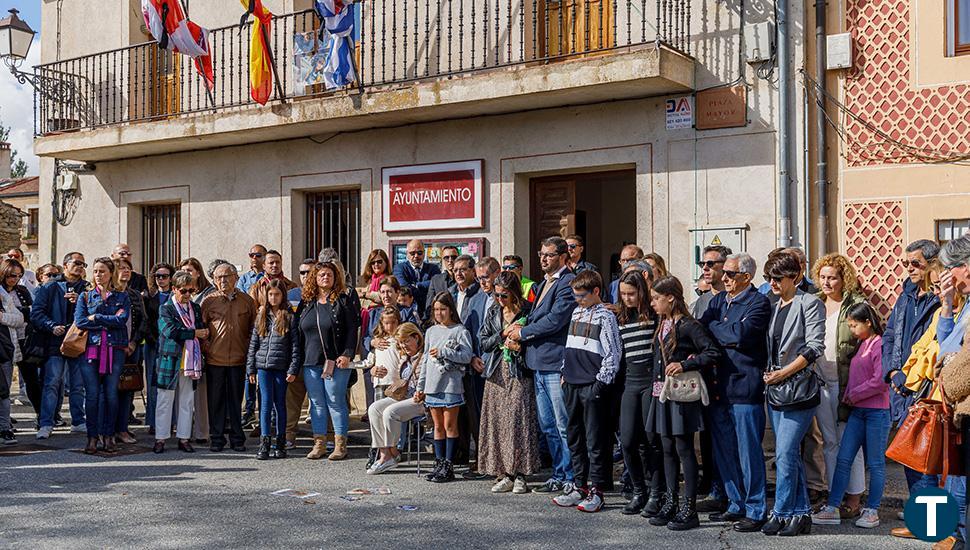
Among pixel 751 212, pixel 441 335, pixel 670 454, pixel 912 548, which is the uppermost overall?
pixel 751 212

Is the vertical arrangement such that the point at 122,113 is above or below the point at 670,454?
above

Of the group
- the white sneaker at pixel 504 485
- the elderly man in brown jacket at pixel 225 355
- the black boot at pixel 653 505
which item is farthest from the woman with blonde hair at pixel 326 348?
the black boot at pixel 653 505

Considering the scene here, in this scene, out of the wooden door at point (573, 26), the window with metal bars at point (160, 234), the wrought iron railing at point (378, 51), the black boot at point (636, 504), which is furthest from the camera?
the window with metal bars at point (160, 234)

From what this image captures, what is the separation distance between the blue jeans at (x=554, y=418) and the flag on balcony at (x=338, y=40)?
6241 mm

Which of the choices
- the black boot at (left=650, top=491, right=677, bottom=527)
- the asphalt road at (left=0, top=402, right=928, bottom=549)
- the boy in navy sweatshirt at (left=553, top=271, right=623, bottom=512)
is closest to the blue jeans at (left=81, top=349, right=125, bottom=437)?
the asphalt road at (left=0, top=402, right=928, bottom=549)

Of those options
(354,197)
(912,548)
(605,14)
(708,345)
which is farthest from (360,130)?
(912,548)

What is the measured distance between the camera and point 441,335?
8414mm

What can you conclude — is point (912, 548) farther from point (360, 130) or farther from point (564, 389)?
point (360, 130)

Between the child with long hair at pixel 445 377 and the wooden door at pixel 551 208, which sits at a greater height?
the wooden door at pixel 551 208

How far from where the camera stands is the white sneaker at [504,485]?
7.80 m

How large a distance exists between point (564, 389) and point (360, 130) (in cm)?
695

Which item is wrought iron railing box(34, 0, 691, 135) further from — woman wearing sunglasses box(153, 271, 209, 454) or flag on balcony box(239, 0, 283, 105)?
woman wearing sunglasses box(153, 271, 209, 454)

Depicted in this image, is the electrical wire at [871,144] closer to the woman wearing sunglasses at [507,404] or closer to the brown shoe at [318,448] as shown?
the woman wearing sunglasses at [507,404]

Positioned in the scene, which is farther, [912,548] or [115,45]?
[115,45]
